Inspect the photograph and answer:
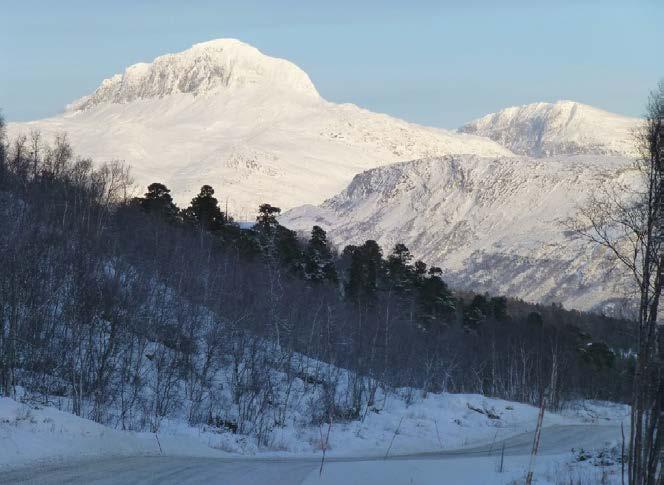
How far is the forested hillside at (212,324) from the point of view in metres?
36.5

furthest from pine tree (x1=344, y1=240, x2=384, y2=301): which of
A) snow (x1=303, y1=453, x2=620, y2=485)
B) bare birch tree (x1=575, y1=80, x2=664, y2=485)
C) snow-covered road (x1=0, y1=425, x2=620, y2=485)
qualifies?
bare birch tree (x1=575, y1=80, x2=664, y2=485)

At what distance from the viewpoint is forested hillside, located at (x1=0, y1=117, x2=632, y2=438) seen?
3650 cm

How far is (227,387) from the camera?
143ft

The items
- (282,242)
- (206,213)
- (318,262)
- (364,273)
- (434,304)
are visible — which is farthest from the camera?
(434,304)

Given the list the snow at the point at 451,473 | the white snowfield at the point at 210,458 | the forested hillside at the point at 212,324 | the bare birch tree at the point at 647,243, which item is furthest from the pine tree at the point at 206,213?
the bare birch tree at the point at 647,243

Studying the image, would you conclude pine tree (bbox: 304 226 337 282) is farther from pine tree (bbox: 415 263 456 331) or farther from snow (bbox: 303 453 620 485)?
snow (bbox: 303 453 620 485)

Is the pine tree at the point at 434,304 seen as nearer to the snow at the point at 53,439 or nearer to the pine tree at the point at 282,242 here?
the pine tree at the point at 282,242

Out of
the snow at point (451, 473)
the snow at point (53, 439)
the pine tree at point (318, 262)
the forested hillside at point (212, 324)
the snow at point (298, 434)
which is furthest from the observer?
the pine tree at point (318, 262)

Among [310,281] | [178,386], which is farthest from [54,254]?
[310,281]

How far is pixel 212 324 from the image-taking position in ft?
154

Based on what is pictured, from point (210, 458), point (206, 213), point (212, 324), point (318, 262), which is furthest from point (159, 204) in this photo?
point (210, 458)

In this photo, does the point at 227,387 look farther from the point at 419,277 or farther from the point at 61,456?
the point at 419,277

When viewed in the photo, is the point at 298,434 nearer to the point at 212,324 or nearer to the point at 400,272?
the point at 212,324

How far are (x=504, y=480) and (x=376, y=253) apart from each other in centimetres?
7207
